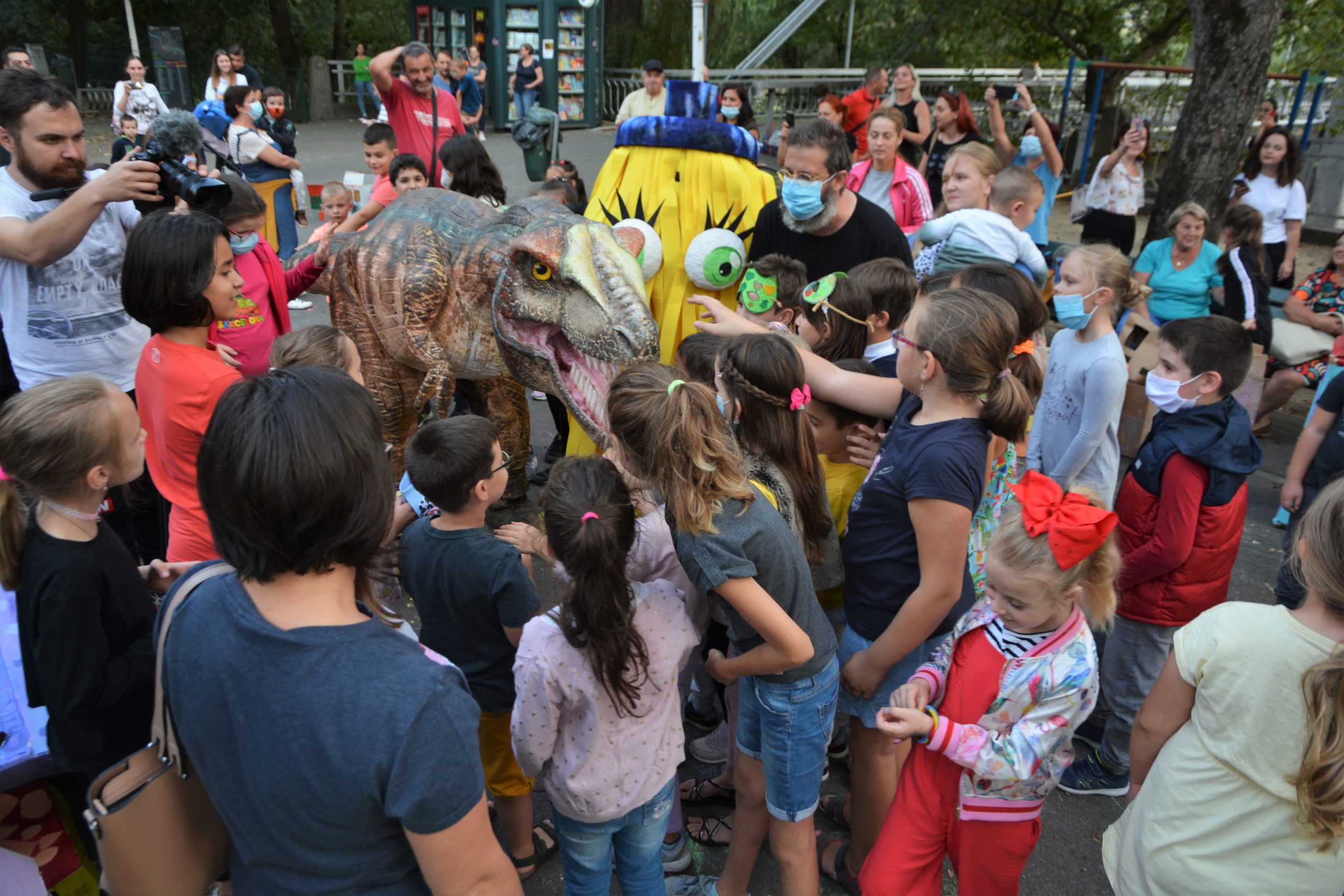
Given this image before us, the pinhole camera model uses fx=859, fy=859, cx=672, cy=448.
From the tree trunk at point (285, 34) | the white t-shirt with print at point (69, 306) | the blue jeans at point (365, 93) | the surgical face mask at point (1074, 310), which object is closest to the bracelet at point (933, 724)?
the surgical face mask at point (1074, 310)

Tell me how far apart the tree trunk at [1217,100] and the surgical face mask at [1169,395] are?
20.1 feet

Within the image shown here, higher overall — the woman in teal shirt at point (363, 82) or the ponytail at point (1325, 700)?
the woman in teal shirt at point (363, 82)

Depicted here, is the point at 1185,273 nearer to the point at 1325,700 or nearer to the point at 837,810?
the point at 837,810

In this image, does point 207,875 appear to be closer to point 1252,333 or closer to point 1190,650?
point 1190,650

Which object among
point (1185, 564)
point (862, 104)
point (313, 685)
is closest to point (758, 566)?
point (313, 685)

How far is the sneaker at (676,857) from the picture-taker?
2.55 meters

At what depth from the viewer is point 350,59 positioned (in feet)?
83.0

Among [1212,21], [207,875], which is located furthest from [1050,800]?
[1212,21]

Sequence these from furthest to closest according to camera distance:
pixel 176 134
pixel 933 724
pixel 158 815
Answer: pixel 176 134, pixel 933 724, pixel 158 815

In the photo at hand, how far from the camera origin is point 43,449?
178 cm

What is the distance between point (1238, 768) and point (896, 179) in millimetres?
4130

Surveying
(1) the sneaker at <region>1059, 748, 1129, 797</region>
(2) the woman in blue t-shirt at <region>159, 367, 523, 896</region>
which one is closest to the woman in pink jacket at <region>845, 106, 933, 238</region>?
(1) the sneaker at <region>1059, 748, 1129, 797</region>

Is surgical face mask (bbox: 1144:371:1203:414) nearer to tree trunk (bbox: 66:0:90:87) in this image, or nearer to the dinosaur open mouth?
the dinosaur open mouth

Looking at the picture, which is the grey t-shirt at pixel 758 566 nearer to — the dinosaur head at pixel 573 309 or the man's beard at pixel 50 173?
the dinosaur head at pixel 573 309
